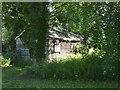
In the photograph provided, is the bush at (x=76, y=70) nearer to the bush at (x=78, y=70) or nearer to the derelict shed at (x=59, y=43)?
the bush at (x=78, y=70)

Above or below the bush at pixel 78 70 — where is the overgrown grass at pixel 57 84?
below

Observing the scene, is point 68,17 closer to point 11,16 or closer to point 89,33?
point 89,33

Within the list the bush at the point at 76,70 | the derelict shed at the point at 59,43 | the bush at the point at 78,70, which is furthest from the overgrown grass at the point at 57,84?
the derelict shed at the point at 59,43

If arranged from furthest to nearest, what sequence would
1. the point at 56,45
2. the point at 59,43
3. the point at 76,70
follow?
the point at 59,43 < the point at 56,45 < the point at 76,70

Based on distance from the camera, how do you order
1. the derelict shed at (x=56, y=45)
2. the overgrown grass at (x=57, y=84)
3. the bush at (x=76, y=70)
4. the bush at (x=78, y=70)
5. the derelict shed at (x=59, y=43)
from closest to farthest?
1. the overgrown grass at (x=57, y=84)
2. the bush at (x=78, y=70)
3. the bush at (x=76, y=70)
4. the derelict shed at (x=56, y=45)
5. the derelict shed at (x=59, y=43)

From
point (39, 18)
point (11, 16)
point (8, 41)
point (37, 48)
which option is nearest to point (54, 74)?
point (37, 48)

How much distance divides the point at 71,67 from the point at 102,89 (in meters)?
3.56

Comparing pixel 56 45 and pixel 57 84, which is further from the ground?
pixel 56 45

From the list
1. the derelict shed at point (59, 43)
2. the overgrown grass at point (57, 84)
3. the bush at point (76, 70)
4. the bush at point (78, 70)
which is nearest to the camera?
the overgrown grass at point (57, 84)

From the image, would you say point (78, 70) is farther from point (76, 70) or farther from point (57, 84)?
point (57, 84)

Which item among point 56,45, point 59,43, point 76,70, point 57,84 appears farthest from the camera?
point 59,43

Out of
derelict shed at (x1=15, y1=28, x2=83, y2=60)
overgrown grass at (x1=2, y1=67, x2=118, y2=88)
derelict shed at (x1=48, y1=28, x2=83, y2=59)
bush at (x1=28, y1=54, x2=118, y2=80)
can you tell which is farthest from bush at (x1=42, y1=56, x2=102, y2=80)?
derelict shed at (x1=48, y1=28, x2=83, y2=59)

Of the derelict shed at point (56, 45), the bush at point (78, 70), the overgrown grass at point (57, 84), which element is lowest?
the overgrown grass at point (57, 84)

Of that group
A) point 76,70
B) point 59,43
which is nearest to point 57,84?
point 76,70
